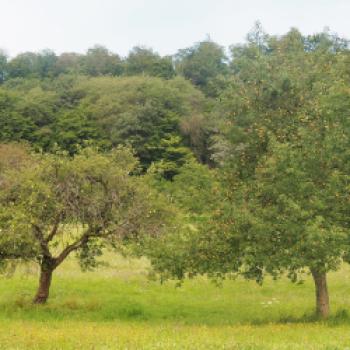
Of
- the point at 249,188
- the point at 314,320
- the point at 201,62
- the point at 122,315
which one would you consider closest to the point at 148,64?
the point at 201,62

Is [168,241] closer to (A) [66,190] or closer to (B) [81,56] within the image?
(A) [66,190]

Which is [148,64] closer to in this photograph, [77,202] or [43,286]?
[43,286]

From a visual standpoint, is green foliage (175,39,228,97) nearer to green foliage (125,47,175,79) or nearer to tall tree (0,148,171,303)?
green foliage (125,47,175,79)

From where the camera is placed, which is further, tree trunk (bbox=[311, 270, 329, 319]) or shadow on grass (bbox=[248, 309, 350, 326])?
tree trunk (bbox=[311, 270, 329, 319])

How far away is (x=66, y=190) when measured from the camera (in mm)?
22672

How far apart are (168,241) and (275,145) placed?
586cm

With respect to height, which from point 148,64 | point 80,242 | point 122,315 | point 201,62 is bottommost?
point 122,315

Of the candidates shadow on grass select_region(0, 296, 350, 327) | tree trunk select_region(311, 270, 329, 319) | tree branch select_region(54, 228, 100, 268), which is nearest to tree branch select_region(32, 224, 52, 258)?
tree branch select_region(54, 228, 100, 268)

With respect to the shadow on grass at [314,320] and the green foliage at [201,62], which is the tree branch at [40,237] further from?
the green foliage at [201,62]

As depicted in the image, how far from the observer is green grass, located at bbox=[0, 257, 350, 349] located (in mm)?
15250

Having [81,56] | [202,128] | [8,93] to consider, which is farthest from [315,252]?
[81,56]

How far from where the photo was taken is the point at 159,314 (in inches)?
970

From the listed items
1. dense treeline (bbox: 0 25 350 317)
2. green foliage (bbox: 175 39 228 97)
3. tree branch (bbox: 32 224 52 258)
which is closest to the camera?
dense treeline (bbox: 0 25 350 317)

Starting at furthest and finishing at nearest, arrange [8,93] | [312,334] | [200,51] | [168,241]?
[200,51] < [8,93] < [168,241] < [312,334]
